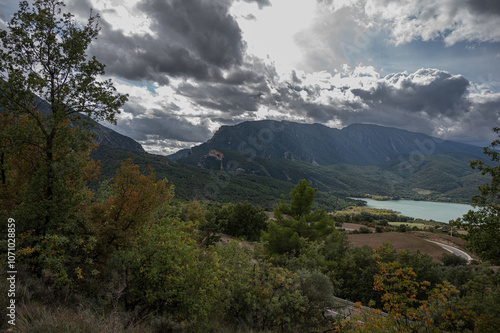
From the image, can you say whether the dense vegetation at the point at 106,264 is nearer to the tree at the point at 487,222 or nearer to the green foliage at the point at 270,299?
the green foliage at the point at 270,299

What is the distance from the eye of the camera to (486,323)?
7.20 m

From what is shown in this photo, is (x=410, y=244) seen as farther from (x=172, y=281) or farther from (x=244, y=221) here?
(x=172, y=281)

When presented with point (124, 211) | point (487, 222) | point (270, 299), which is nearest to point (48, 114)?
point (124, 211)

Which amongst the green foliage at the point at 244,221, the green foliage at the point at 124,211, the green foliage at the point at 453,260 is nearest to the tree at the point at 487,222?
the green foliage at the point at 124,211

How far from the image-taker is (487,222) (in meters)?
8.82

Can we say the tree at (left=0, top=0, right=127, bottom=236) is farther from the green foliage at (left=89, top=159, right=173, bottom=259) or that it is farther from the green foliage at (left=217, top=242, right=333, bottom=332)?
the green foliage at (left=217, top=242, right=333, bottom=332)

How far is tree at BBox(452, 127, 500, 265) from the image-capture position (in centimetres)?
856

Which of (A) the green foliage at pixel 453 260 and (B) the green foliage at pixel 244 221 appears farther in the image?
(B) the green foliage at pixel 244 221

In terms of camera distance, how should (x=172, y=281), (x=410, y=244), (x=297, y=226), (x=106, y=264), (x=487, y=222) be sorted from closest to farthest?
(x=172, y=281)
(x=106, y=264)
(x=487, y=222)
(x=297, y=226)
(x=410, y=244)

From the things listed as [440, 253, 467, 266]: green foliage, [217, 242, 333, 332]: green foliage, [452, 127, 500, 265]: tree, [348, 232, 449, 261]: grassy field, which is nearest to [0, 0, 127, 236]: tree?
[217, 242, 333, 332]: green foliage

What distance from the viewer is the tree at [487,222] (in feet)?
28.1

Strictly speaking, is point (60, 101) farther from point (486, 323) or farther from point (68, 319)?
point (486, 323)

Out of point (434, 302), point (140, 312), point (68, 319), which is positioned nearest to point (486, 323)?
point (434, 302)

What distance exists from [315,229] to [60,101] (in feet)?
63.5
